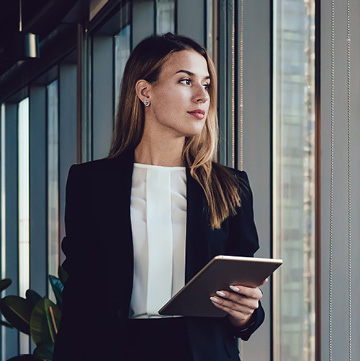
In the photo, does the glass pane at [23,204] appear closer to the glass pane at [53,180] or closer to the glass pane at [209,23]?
the glass pane at [53,180]

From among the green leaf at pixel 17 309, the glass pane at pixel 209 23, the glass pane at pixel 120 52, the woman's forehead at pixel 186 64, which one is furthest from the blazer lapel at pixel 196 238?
the glass pane at pixel 120 52

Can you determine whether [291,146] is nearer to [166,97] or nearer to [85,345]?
[166,97]

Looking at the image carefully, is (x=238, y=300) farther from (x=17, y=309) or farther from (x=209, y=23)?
(x=17, y=309)

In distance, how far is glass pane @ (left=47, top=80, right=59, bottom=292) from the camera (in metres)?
6.46

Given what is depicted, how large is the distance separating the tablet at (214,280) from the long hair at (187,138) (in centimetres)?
21

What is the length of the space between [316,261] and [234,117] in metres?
0.97

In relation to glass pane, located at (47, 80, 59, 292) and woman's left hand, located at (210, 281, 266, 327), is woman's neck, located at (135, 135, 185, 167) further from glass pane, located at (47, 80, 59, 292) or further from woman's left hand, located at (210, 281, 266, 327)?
glass pane, located at (47, 80, 59, 292)

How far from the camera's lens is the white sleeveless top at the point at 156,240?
1.68 m

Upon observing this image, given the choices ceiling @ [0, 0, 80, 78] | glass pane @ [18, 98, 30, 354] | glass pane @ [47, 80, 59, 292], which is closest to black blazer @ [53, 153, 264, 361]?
ceiling @ [0, 0, 80, 78]

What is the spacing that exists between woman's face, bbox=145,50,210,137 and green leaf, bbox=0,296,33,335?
2.65 metres

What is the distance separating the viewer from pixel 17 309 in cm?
421

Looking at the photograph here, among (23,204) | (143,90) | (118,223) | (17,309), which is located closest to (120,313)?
(118,223)

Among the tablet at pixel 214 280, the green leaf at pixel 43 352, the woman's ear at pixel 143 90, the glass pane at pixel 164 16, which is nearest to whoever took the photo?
the tablet at pixel 214 280

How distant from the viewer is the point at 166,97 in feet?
5.97
